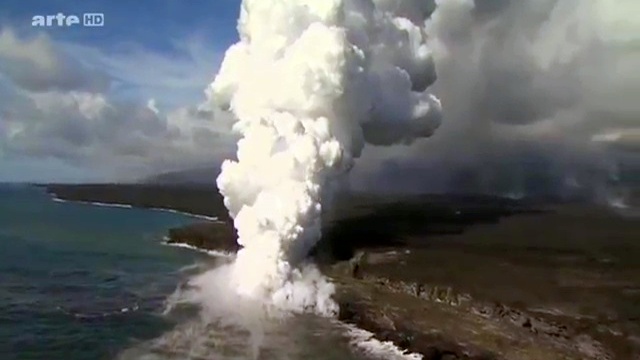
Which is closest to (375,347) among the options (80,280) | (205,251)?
(80,280)

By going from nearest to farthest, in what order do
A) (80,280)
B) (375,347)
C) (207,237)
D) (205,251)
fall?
(375,347), (80,280), (205,251), (207,237)

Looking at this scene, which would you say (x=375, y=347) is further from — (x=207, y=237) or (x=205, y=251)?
(x=207, y=237)

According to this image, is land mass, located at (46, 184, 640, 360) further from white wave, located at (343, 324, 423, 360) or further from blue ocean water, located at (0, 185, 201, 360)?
blue ocean water, located at (0, 185, 201, 360)

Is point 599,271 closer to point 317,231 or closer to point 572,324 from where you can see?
point 572,324

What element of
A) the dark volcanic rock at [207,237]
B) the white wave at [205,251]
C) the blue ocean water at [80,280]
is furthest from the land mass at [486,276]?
the blue ocean water at [80,280]

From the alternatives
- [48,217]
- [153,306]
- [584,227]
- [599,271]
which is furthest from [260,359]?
[48,217]

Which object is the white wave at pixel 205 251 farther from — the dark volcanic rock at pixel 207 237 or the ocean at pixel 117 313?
the ocean at pixel 117 313

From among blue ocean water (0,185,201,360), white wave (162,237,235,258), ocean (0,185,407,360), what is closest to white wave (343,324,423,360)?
ocean (0,185,407,360)
